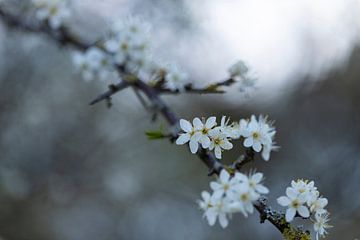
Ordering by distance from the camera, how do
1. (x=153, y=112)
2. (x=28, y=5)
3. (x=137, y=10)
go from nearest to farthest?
(x=153, y=112) → (x=28, y=5) → (x=137, y=10)

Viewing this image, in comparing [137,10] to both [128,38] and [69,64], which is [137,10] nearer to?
[69,64]

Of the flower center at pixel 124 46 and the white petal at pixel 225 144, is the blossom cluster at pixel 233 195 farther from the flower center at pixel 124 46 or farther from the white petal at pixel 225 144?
the flower center at pixel 124 46

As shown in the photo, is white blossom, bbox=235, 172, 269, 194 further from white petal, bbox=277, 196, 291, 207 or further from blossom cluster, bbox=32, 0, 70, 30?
blossom cluster, bbox=32, 0, 70, 30

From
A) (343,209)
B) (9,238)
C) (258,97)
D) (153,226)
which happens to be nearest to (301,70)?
(258,97)

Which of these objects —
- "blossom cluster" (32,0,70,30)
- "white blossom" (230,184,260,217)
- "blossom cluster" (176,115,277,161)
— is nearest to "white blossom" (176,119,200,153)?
"blossom cluster" (176,115,277,161)

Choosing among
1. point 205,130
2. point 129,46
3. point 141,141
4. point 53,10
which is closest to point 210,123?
point 205,130

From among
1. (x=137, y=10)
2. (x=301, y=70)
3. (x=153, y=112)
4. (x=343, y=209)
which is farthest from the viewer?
(x=301, y=70)
